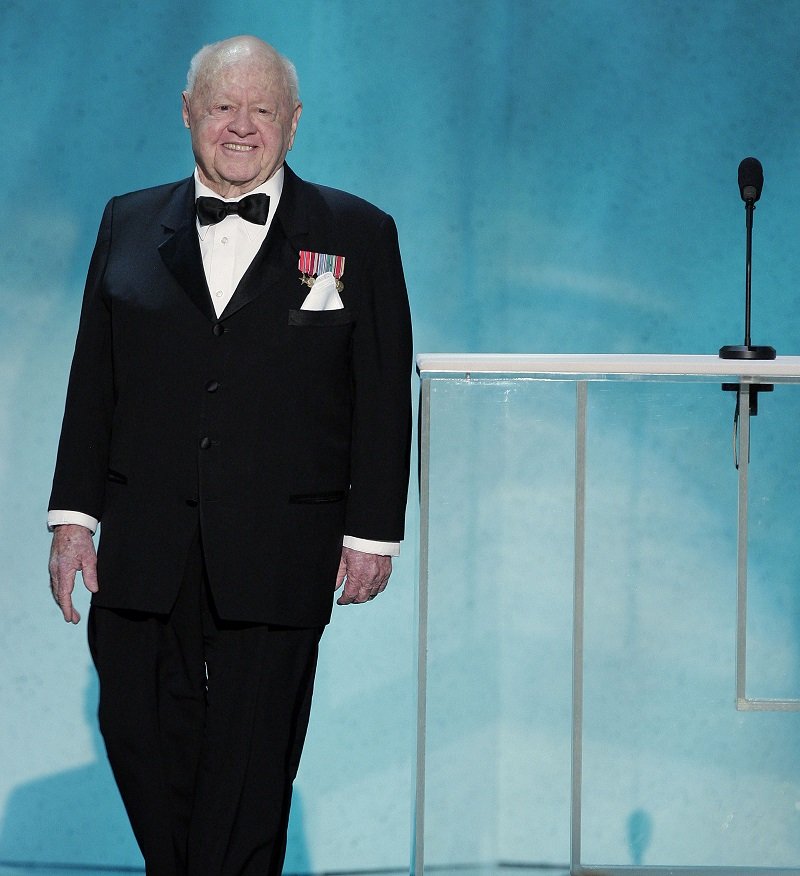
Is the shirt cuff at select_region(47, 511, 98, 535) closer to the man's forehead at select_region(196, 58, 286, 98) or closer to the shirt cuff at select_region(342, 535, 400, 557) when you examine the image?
the shirt cuff at select_region(342, 535, 400, 557)

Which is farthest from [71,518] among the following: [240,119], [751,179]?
[751,179]

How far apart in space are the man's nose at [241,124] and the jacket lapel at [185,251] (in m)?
0.12

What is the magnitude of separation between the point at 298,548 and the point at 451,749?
40 centimetres

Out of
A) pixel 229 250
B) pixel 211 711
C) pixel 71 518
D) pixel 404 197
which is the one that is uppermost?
pixel 404 197

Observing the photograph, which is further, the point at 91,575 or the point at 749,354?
the point at 749,354

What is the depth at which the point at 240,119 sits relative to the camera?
1.84 metres

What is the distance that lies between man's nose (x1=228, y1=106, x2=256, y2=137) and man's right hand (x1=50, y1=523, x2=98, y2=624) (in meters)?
0.57

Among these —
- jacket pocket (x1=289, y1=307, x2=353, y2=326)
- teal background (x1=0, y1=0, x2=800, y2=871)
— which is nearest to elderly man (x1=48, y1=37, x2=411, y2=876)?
jacket pocket (x1=289, y1=307, x2=353, y2=326)

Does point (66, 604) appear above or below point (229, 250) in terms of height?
below

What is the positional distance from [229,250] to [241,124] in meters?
0.17

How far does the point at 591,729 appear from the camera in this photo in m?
2.03

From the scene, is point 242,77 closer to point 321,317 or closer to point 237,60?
point 237,60

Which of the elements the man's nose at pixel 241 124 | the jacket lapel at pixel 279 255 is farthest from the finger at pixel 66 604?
the man's nose at pixel 241 124

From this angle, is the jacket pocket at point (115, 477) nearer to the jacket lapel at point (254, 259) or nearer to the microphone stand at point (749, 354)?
the jacket lapel at point (254, 259)
